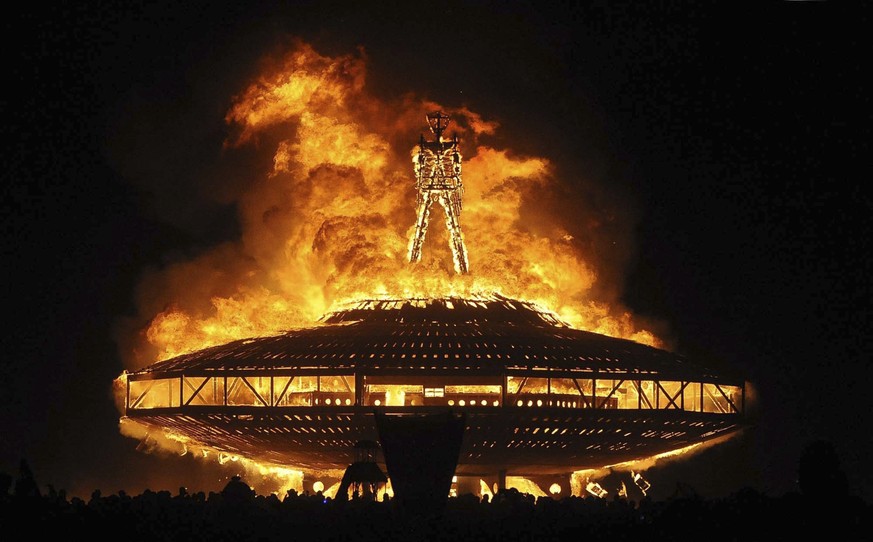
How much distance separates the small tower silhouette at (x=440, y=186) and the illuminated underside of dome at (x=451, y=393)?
5.02 meters

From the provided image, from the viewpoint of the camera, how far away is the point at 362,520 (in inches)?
3312

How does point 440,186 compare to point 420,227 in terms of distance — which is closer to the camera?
point 440,186

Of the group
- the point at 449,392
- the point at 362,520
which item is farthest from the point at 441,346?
the point at 362,520

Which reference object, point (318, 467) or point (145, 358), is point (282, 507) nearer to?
point (318, 467)

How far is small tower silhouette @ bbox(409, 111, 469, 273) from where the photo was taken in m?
120

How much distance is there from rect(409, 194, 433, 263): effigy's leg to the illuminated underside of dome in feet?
16.9

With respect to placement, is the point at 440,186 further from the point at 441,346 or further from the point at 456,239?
the point at 441,346

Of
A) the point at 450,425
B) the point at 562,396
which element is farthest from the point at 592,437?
the point at 450,425

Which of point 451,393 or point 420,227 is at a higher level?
point 420,227

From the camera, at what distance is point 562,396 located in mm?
109562

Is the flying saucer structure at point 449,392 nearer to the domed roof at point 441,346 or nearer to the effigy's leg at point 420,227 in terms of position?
the domed roof at point 441,346

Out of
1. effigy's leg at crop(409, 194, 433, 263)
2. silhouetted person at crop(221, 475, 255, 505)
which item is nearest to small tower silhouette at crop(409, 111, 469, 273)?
effigy's leg at crop(409, 194, 433, 263)

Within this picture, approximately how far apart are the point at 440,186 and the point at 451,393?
565 inches

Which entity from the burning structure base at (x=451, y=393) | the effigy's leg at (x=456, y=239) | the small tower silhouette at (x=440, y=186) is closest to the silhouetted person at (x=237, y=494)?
the burning structure base at (x=451, y=393)
